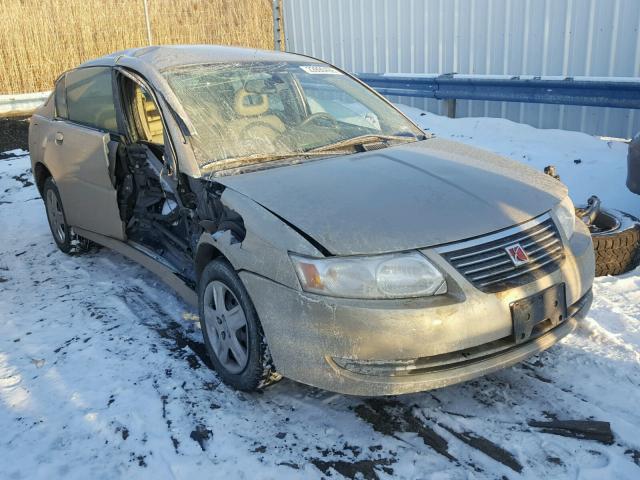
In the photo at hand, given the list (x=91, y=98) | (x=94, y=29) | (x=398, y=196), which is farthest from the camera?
(x=94, y=29)

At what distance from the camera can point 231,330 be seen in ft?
10.1

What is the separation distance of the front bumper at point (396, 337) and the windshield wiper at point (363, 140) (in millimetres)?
1265

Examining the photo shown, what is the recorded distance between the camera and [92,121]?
4.68m

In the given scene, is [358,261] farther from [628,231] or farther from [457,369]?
[628,231]

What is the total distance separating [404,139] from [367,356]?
1.90 meters

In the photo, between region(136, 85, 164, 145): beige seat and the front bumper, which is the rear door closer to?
region(136, 85, 164, 145): beige seat

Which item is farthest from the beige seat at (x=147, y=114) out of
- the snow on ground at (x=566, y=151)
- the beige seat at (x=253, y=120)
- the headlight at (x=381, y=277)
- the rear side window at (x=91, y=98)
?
the snow on ground at (x=566, y=151)

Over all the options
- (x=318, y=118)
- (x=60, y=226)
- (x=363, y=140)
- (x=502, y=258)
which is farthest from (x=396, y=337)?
(x=60, y=226)

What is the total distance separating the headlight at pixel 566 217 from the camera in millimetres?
3027

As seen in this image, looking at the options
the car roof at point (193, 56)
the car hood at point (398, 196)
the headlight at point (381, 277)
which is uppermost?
the car roof at point (193, 56)

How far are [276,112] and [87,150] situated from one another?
167 cm

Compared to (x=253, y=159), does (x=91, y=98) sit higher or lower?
higher

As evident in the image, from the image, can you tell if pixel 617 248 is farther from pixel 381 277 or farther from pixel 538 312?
pixel 381 277

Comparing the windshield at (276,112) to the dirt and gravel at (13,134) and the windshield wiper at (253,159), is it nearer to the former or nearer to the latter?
the windshield wiper at (253,159)
